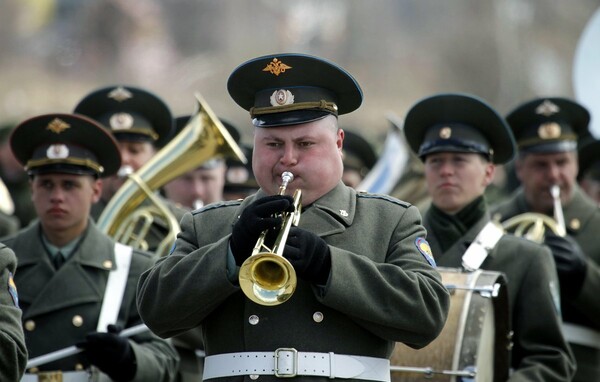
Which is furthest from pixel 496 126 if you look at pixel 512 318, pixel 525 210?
pixel 525 210


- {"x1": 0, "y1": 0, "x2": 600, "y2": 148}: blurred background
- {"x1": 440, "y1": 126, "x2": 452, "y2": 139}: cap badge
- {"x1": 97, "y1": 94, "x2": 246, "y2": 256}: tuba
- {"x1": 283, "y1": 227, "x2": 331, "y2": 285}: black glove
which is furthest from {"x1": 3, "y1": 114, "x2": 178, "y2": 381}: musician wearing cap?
{"x1": 0, "y1": 0, "x2": 600, "y2": 148}: blurred background

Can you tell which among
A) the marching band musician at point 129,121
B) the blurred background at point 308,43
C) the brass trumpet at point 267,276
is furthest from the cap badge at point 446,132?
the blurred background at point 308,43

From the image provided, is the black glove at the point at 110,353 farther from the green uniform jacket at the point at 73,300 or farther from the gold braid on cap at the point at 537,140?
the gold braid on cap at the point at 537,140

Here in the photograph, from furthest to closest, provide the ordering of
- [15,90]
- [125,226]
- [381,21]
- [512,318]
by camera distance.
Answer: [381,21]
[15,90]
[125,226]
[512,318]

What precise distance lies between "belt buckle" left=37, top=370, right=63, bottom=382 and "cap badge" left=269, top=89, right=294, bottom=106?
2519 millimetres

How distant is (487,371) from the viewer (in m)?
7.82

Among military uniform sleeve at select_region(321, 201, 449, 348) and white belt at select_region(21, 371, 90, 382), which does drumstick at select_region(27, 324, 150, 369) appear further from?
military uniform sleeve at select_region(321, 201, 449, 348)

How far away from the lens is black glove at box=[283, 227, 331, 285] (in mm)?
5777

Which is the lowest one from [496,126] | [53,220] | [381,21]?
[53,220]

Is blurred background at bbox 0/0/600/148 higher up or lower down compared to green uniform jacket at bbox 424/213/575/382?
higher up

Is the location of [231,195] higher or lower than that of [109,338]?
higher

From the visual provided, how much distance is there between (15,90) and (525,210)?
2663cm

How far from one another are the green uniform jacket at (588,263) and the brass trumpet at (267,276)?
13.4 feet

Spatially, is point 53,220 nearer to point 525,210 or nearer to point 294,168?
point 294,168
